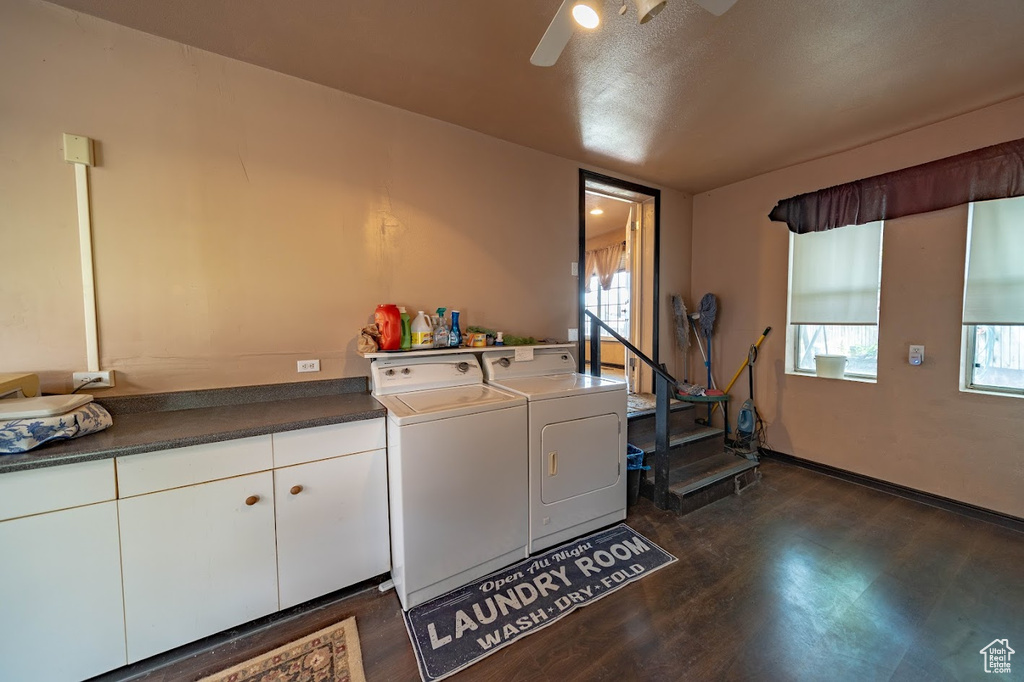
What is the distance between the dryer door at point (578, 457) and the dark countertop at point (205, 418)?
984mm

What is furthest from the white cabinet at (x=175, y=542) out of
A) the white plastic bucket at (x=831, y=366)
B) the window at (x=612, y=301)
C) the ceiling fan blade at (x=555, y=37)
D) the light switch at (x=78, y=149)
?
the window at (x=612, y=301)

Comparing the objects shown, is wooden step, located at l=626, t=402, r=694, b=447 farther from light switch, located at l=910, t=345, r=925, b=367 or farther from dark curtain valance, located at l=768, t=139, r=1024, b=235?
dark curtain valance, located at l=768, t=139, r=1024, b=235

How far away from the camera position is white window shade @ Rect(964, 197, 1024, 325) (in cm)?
220

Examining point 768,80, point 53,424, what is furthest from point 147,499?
point 768,80

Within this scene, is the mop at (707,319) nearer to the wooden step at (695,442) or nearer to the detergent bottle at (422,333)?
the wooden step at (695,442)

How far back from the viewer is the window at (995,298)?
7.27 feet

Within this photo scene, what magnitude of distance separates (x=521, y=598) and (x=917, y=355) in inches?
130

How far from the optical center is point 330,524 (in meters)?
1.66

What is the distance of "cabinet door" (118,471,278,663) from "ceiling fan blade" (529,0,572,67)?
210 centimetres

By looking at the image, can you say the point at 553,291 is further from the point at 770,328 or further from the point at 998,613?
the point at 998,613

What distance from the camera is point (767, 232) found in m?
3.38

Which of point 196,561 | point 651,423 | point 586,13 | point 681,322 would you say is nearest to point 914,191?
point 681,322

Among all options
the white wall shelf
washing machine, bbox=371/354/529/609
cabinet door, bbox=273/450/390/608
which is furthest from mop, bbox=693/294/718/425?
cabinet door, bbox=273/450/390/608

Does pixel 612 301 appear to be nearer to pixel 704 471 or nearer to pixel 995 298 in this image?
pixel 704 471
